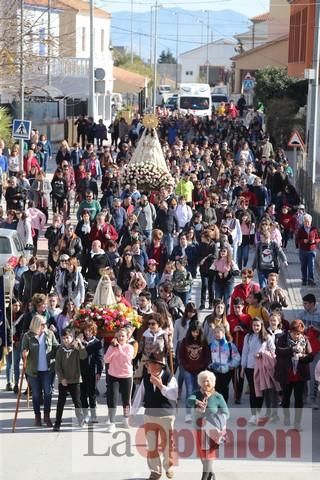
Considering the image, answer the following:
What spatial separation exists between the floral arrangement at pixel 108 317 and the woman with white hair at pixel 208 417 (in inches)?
141

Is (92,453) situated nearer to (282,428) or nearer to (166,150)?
(282,428)

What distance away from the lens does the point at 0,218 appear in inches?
939

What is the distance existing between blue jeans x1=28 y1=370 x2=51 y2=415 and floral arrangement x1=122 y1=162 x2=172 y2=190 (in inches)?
518

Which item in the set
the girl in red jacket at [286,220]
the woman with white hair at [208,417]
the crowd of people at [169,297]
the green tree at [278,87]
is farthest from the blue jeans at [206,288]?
the green tree at [278,87]

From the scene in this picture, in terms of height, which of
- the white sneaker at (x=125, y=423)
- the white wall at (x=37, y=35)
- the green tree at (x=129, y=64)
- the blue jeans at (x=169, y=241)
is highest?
the green tree at (x=129, y=64)

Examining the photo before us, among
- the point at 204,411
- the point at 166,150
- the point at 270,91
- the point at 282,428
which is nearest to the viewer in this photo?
the point at 204,411

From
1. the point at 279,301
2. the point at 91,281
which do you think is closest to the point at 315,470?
the point at 279,301

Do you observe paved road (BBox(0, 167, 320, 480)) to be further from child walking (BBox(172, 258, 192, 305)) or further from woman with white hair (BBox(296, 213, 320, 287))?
woman with white hair (BBox(296, 213, 320, 287))

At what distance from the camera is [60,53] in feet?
130

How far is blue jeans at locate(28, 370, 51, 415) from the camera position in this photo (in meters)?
14.6

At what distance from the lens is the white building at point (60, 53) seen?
3206 centimetres

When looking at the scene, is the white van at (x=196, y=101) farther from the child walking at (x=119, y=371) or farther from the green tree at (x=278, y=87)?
the child walking at (x=119, y=371)

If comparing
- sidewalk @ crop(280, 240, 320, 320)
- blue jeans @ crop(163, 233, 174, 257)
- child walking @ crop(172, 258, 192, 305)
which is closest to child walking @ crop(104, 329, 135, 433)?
child walking @ crop(172, 258, 192, 305)

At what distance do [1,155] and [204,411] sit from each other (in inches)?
840
